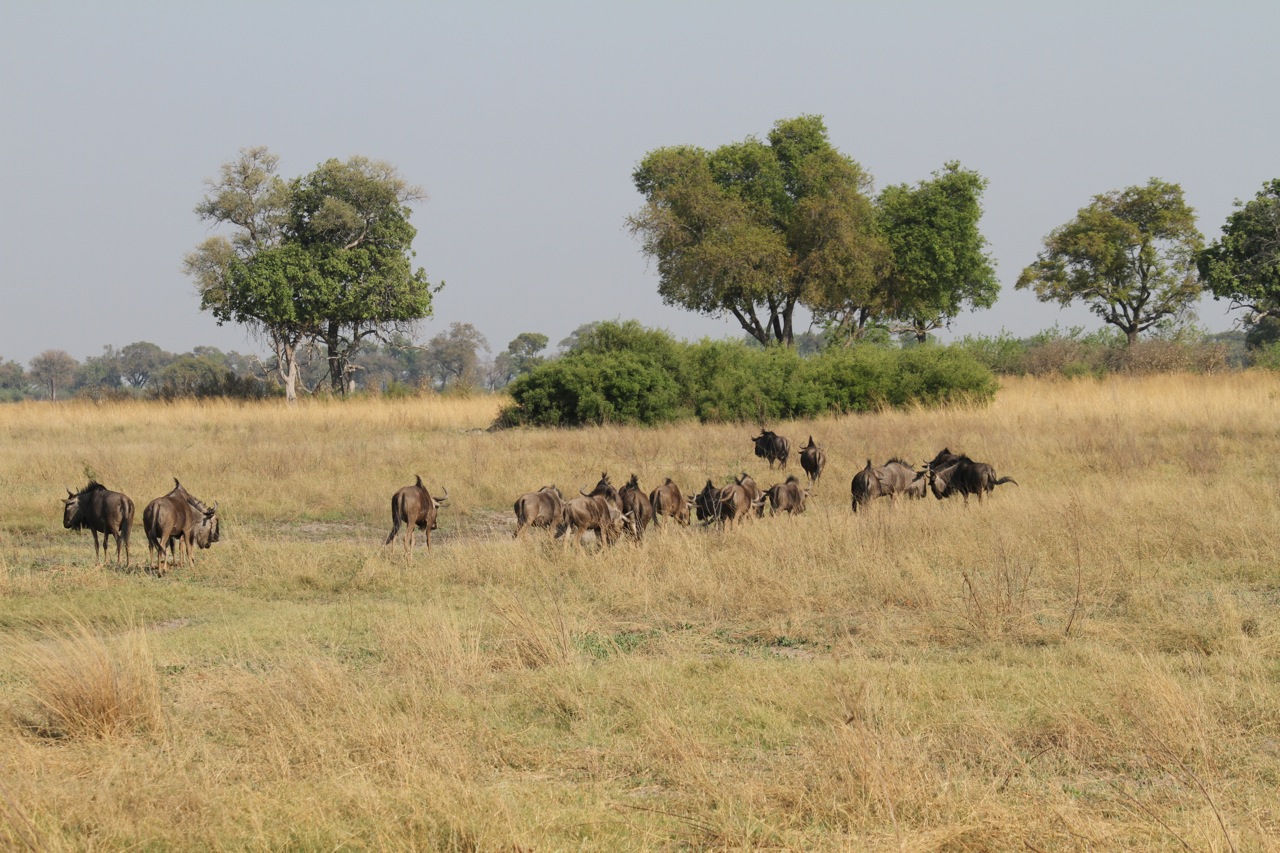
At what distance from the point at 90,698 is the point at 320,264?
37.6 metres

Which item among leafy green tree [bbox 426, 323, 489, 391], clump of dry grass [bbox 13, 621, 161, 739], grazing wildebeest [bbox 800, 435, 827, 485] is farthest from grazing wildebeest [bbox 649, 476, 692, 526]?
leafy green tree [bbox 426, 323, 489, 391]

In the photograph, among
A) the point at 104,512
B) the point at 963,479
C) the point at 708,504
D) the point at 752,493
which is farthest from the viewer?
the point at 963,479

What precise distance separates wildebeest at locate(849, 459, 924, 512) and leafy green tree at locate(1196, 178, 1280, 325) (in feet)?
106

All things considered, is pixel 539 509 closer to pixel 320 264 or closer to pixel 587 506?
pixel 587 506

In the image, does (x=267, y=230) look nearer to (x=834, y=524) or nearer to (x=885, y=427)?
(x=885, y=427)

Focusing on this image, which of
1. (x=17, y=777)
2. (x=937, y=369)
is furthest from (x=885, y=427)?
(x=17, y=777)

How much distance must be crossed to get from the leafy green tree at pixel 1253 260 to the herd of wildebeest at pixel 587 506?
31817 mm

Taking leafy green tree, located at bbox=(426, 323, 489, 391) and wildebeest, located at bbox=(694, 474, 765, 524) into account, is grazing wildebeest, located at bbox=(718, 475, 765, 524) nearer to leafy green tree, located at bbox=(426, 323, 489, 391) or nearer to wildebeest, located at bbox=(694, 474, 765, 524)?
wildebeest, located at bbox=(694, 474, 765, 524)

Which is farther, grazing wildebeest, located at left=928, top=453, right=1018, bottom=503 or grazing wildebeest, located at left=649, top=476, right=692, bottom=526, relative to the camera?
grazing wildebeest, located at left=928, top=453, right=1018, bottom=503

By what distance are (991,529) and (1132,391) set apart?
1752 centimetres

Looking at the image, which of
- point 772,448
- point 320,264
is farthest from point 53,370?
point 772,448

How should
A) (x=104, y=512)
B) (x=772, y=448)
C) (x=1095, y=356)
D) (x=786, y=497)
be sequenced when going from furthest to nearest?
(x=1095, y=356) → (x=772, y=448) → (x=786, y=497) → (x=104, y=512)

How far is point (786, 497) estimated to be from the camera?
1458cm

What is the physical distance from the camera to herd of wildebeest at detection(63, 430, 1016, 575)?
12.0 meters
